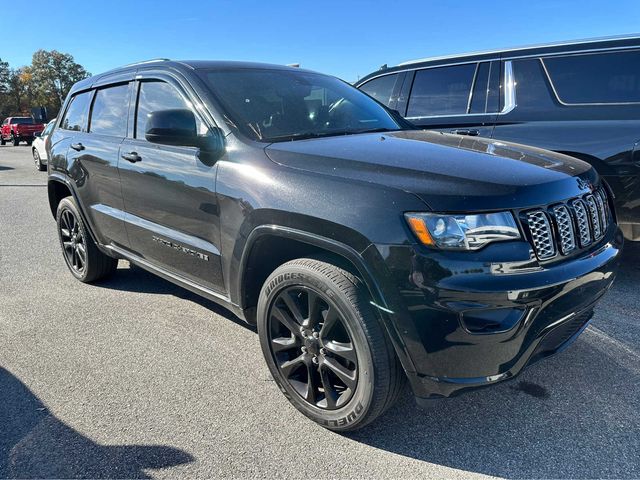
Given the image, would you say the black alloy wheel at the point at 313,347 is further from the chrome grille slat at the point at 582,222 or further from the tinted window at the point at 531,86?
the tinted window at the point at 531,86

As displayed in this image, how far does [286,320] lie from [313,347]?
0.20 metres

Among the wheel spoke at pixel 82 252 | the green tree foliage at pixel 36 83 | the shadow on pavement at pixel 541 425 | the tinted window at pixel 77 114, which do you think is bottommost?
the shadow on pavement at pixel 541 425

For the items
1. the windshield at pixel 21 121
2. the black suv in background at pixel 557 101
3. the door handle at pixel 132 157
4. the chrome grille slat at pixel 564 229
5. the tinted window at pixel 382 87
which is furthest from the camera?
the windshield at pixel 21 121

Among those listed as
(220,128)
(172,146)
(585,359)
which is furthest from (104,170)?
(585,359)

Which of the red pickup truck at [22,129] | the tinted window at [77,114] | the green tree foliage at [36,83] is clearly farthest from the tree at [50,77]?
the tinted window at [77,114]

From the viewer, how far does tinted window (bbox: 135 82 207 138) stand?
10.1 feet

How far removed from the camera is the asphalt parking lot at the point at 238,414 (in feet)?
7.17

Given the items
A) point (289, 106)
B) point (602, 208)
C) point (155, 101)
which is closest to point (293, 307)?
point (289, 106)

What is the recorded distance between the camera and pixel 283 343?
2.54 metres

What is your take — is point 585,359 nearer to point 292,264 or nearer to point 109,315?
point 292,264

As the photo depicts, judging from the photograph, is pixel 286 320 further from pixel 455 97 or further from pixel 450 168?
pixel 455 97

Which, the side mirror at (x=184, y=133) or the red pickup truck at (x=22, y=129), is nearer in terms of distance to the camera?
the side mirror at (x=184, y=133)

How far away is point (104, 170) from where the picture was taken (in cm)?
377

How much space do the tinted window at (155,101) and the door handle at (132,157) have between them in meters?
0.15
